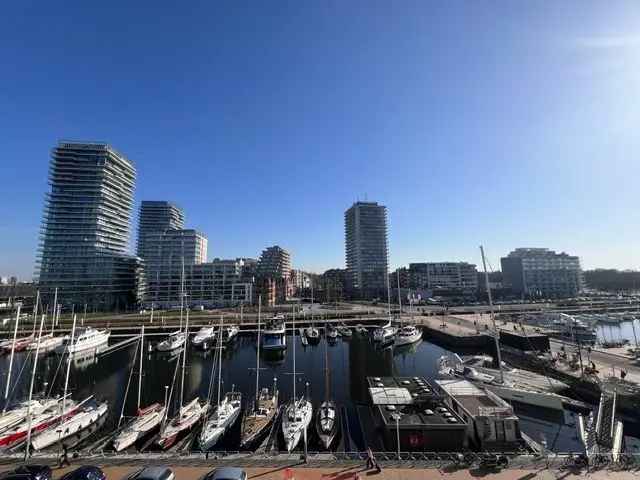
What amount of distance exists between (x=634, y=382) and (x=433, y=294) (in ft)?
559

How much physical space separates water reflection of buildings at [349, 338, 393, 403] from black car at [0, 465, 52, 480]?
1047 inches

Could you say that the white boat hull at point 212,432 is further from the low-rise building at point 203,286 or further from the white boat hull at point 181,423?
the low-rise building at point 203,286

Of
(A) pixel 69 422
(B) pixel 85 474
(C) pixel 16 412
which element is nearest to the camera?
(B) pixel 85 474

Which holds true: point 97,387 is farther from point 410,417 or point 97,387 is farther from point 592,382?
point 592,382

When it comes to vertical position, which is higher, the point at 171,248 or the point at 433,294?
the point at 171,248

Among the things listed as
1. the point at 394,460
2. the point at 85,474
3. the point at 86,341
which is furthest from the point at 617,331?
the point at 86,341

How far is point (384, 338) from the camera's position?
67375mm

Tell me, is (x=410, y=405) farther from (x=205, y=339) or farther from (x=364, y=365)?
(x=205, y=339)

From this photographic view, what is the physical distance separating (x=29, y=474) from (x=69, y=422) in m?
15.4

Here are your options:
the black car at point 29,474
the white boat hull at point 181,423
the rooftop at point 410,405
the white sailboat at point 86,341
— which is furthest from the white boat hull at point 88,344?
the rooftop at point 410,405

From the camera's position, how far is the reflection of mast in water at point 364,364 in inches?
1532

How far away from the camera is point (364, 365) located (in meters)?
51.3

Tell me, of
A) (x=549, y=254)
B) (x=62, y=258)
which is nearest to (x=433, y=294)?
(x=549, y=254)

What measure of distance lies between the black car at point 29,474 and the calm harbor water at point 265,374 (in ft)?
40.3
